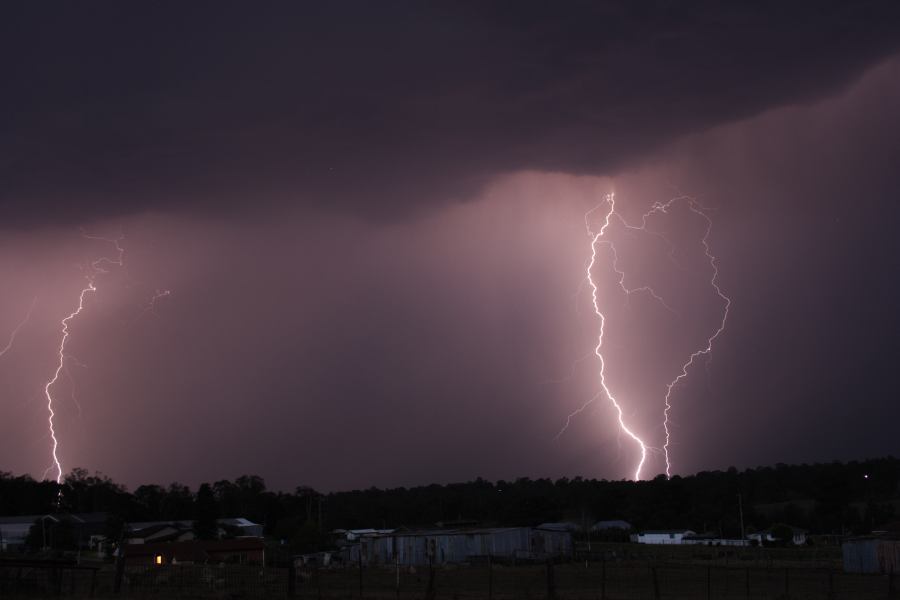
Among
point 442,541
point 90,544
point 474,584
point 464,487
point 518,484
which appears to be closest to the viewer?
point 474,584

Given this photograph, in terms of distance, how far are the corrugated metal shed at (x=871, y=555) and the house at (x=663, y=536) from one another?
1731 inches

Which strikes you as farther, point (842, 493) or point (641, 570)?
point (842, 493)

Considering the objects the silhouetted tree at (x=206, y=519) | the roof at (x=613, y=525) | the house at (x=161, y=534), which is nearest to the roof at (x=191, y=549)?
the house at (x=161, y=534)

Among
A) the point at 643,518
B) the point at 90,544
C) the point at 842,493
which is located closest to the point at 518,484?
the point at 643,518

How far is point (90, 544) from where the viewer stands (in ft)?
278

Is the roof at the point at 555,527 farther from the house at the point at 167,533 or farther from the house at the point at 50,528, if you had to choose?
the house at the point at 50,528

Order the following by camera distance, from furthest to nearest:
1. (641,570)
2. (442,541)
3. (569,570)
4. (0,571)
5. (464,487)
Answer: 1. (464,487)
2. (442,541)
3. (569,570)
4. (641,570)
5. (0,571)

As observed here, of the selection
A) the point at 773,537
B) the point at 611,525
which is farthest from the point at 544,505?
the point at 773,537

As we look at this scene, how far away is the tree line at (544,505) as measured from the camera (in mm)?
95500

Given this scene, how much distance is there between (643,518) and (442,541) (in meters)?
56.3

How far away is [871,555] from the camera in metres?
45.2

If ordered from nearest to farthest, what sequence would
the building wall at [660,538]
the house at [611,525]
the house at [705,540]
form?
the house at [705,540] < the building wall at [660,538] < the house at [611,525]

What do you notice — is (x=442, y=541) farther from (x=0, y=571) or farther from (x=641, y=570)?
(x=0, y=571)

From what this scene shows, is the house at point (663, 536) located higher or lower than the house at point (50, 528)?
lower
